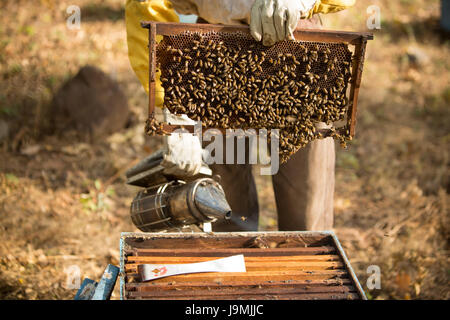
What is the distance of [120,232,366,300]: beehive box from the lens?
2.29 meters

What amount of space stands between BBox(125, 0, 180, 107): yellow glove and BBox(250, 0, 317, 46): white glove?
2.99 feet

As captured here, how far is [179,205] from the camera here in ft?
9.20

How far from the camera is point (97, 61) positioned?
6.80 meters

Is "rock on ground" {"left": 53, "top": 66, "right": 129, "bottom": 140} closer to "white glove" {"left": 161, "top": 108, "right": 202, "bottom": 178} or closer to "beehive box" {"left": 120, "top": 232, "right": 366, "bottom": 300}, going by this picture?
"white glove" {"left": 161, "top": 108, "right": 202, "bottom": 178}

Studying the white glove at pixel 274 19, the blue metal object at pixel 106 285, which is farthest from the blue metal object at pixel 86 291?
the white glove at pixel 274 19

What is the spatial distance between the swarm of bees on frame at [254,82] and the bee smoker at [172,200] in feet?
1.38

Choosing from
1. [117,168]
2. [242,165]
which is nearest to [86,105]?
[117,168]

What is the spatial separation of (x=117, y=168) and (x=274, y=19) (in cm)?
327

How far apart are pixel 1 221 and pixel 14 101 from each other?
2186 millimetres

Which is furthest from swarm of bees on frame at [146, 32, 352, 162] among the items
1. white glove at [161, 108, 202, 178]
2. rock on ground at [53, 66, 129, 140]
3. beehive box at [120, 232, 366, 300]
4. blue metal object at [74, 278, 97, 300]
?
rock on ground at [53, 66, 129, 140]

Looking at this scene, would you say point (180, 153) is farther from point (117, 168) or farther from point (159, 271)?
point (117, 168)

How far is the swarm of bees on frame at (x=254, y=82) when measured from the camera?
8.59ft

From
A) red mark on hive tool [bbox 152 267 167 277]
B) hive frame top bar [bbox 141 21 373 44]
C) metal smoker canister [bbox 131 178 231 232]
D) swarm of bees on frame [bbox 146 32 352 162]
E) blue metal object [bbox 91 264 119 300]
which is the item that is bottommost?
blue metal object [bbox 91 264 119 300]
